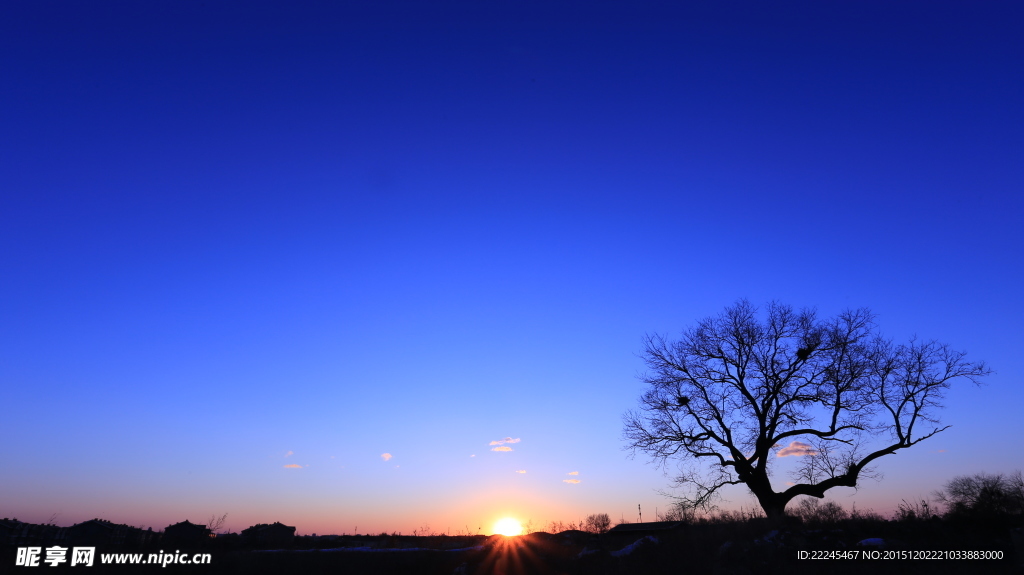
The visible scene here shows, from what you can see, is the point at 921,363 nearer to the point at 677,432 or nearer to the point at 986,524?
the point at 986,524

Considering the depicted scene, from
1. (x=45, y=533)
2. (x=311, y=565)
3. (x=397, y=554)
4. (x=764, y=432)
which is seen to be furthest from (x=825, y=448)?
(x=45, y=533)

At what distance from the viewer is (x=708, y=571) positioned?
1602 cm

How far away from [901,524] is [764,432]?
5.37 metres

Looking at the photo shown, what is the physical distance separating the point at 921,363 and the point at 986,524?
20.5 feet

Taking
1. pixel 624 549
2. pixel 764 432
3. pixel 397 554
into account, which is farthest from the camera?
pixel 397 554

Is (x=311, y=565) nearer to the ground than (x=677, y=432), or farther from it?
nearer to the ground

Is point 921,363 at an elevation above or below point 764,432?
above

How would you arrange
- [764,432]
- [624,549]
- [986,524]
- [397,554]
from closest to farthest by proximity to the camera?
[986,524] < [624,549] < [764,432] < [397,554]

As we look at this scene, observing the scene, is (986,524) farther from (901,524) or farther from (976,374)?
(976,374)

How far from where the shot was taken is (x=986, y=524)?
1722 centimetres

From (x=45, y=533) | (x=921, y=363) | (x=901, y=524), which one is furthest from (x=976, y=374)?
(x=45, y=533)

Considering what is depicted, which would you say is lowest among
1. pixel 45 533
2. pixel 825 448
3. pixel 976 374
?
pixel 45 533

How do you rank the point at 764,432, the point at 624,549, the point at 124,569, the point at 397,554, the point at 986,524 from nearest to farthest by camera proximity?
the point at 986,524 → the point at 624,549 → the point at 764,432 → the point at 124,569 → the point at 397,554

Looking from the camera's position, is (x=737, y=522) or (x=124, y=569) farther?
(x=124, y=569)
